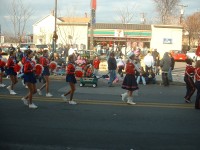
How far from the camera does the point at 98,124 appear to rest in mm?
9602

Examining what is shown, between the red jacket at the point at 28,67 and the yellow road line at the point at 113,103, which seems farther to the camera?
the yellow road line at the point at 113,103

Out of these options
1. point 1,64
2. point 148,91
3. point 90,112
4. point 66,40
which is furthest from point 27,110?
point 66,40

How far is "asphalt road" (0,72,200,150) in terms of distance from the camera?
Answer: 25.5ft

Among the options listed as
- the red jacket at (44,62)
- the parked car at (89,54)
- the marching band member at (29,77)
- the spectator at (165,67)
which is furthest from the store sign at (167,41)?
the marching band member at (29,77)

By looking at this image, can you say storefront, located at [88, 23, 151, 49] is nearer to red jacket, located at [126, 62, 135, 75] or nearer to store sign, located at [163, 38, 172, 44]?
store sign, located at [163, 38, 172, 44]

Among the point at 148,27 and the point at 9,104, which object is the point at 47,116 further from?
the point at 148,27

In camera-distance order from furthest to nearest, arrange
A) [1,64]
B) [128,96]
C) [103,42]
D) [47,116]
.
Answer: [103,42] < [1,64] < [128,96] < [47,116]

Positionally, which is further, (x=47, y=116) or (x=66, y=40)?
(x=66, y=40)

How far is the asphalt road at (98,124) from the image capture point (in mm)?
7766

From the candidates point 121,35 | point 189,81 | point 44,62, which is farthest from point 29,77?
point 121,35

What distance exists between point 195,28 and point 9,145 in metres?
64.5

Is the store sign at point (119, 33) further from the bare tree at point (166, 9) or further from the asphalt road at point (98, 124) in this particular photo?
the asphalt road at point (98, 124)

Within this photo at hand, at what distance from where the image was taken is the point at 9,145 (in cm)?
757

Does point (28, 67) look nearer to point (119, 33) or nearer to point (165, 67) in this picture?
point (165, 67)
